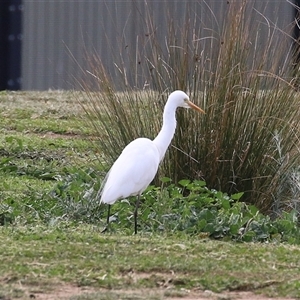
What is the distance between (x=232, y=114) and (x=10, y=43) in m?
7.58

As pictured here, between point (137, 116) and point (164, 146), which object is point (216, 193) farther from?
point (137, 116)

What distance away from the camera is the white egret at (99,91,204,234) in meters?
5.12

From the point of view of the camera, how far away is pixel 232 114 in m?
6.16

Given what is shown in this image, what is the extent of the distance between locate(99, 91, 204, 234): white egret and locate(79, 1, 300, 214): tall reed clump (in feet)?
1.74

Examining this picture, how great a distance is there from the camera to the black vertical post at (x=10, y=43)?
13.1 metres

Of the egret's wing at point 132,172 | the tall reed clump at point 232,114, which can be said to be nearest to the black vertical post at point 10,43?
the tall reed clump at point 232,114

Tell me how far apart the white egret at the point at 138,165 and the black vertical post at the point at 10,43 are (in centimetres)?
780

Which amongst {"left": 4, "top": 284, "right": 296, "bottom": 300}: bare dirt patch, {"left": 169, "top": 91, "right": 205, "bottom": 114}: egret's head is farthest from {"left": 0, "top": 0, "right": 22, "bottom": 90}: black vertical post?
{"left": 4, "top": 284, "right": 296, "bottom": 300}: bare dirt patch

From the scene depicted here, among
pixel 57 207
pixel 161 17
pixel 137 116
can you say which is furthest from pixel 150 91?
pixel 161 17

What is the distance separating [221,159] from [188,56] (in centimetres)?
72

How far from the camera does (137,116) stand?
6449mm

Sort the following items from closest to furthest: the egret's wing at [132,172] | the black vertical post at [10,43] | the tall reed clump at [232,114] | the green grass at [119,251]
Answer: the green grass at [119,251], the egret's wing at [132,172], the tall reed clump at [232,114], the black vertical post at [10,43]

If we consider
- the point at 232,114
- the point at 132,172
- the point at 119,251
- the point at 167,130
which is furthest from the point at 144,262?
the point at 232,114

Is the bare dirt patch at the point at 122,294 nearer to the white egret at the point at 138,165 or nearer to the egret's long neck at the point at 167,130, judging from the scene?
the white egret at the point at 138,165
